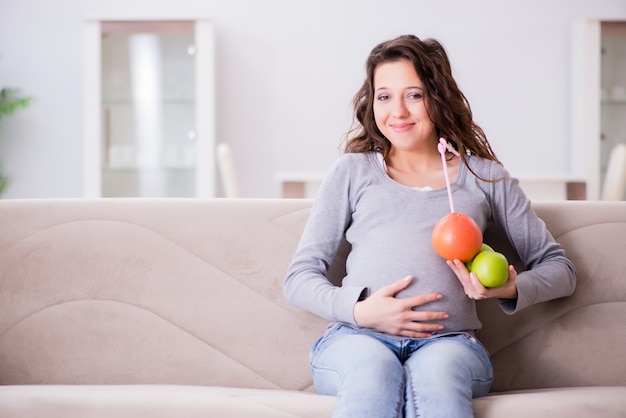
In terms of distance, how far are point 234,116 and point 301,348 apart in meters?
3.60

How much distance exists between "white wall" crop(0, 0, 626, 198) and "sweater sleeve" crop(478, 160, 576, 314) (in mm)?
3461

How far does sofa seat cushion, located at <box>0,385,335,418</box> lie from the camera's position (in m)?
1.41

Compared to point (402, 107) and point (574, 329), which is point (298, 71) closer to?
point (402, 107)

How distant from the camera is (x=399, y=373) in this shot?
1379mm

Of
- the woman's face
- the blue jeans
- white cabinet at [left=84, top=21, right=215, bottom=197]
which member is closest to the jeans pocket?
the blue jeans

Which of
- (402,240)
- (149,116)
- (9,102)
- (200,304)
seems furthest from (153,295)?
(9,102)

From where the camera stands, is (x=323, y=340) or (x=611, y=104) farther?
(x=611, y=104)

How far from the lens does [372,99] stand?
179cm

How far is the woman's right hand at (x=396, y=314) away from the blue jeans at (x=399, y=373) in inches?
0.9

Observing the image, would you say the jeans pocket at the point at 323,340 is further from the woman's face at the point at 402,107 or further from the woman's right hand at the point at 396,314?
the woman's face at the point at 402,107

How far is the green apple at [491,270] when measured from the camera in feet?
4.75

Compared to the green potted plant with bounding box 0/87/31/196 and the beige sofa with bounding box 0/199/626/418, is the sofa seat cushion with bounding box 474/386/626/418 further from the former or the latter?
the green potted plant with bounding box 0/87/31/196

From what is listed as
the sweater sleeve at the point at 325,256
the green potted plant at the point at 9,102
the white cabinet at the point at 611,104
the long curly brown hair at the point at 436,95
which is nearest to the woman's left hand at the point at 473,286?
the sweater sleeve at the point at 325,256

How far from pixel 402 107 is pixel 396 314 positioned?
471 mm
